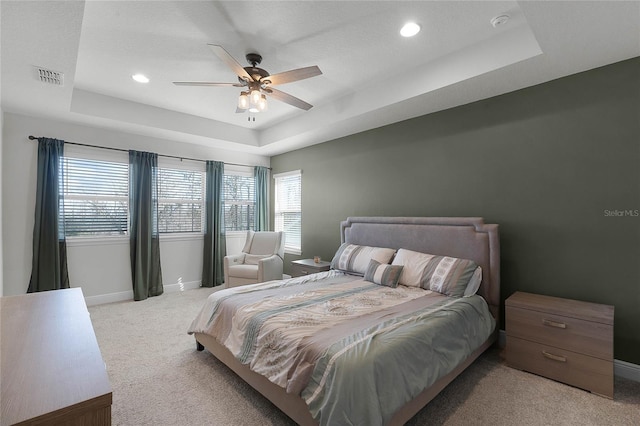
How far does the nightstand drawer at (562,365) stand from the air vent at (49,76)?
15.4 feet

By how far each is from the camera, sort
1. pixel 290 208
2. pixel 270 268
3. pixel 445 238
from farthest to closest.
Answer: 1. pixel 290 208
2. pixel 270 268
3. pixel 445 238

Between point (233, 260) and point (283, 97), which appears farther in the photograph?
point (233, 260)

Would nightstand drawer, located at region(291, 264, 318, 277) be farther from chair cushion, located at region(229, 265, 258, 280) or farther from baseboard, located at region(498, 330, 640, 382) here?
baseboard, located at region(498, 330, 640, 382)

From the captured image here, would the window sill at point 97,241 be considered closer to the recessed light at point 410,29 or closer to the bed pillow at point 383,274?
the bed pillow at point 383,274

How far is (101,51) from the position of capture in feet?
8.98

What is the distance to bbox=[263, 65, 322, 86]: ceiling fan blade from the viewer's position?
2.40 m

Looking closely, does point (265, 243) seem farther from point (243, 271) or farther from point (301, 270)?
point (301, 270)

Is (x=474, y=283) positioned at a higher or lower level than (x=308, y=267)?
higher

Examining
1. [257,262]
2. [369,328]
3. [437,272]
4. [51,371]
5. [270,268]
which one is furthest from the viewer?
[257,262]

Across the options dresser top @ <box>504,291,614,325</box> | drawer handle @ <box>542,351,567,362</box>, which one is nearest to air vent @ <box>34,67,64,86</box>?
dresser top @ <box>504,291,614,325</box>

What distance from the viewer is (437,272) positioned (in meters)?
2.92

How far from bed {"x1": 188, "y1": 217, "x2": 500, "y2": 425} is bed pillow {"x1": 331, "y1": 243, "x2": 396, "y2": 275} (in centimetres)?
1

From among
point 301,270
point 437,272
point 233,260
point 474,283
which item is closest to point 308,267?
point 301,270

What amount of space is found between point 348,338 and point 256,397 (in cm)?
95
